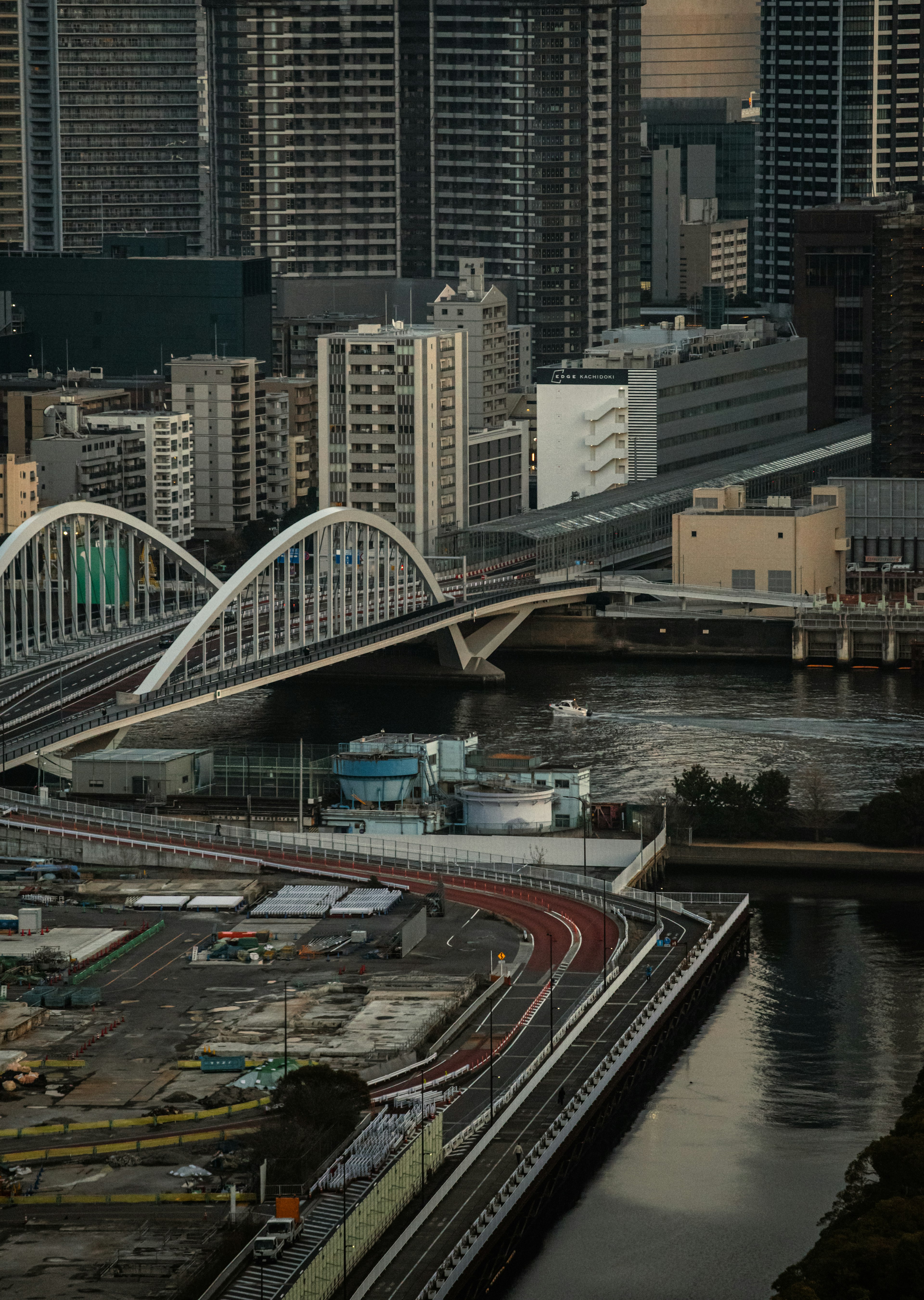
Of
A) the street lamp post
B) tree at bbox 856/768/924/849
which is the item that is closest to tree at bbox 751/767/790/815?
tree at bbox 856/768/924/849

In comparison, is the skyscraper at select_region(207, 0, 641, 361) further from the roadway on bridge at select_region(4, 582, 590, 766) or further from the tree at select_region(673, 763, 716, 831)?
the tree at select_region(673, 763, 716, 831)

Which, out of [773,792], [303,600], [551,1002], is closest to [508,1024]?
[551,1002]

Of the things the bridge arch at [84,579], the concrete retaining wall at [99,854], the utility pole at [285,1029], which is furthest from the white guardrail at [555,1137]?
the bridge arch at [84,579]

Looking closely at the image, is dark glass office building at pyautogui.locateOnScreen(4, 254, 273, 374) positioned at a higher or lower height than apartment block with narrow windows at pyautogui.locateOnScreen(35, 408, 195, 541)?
higher

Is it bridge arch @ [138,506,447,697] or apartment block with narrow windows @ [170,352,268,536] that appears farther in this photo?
apartment block with narrow windows @ [170,352,268,536]

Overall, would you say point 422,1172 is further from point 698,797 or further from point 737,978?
point 698,797

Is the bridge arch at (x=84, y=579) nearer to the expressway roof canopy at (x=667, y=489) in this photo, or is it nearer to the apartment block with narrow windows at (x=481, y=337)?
the expressway roof canopy at (x=667, y=489)
